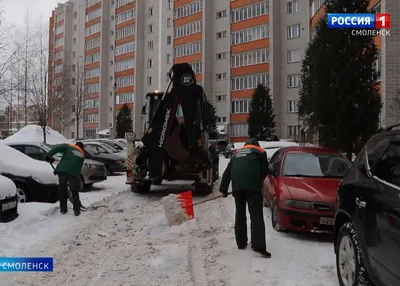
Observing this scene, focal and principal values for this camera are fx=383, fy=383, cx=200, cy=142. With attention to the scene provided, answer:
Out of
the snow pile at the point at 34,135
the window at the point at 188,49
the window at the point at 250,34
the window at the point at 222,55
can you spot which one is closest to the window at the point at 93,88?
the window at the point at 188,49

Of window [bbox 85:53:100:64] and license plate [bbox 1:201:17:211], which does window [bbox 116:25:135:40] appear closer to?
window [bbox 85:53:100:64]

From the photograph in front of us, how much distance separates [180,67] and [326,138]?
533cm

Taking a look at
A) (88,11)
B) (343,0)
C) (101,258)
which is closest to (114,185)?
(101,258)

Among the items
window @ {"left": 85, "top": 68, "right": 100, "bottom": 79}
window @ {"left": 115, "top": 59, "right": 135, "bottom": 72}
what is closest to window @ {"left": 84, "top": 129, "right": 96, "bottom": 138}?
window @ {"left": 85, "top": 68, "right": 100, "bottom": 79}

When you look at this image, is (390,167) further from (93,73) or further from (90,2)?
(90,2)

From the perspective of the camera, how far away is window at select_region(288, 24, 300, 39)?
43416 mm

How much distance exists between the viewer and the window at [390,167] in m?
3.37

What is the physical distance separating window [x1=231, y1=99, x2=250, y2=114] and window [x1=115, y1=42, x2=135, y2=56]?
24.0 meters

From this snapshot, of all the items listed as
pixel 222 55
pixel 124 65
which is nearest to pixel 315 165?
pixel 222 55

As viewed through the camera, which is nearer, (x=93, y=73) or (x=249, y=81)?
(x=249, y=81)

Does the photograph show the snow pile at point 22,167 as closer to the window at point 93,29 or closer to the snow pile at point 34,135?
the snow pile at point 34,135

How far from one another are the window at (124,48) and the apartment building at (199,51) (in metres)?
0.16

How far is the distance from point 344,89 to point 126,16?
59.2 m

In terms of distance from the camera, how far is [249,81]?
46.6m
